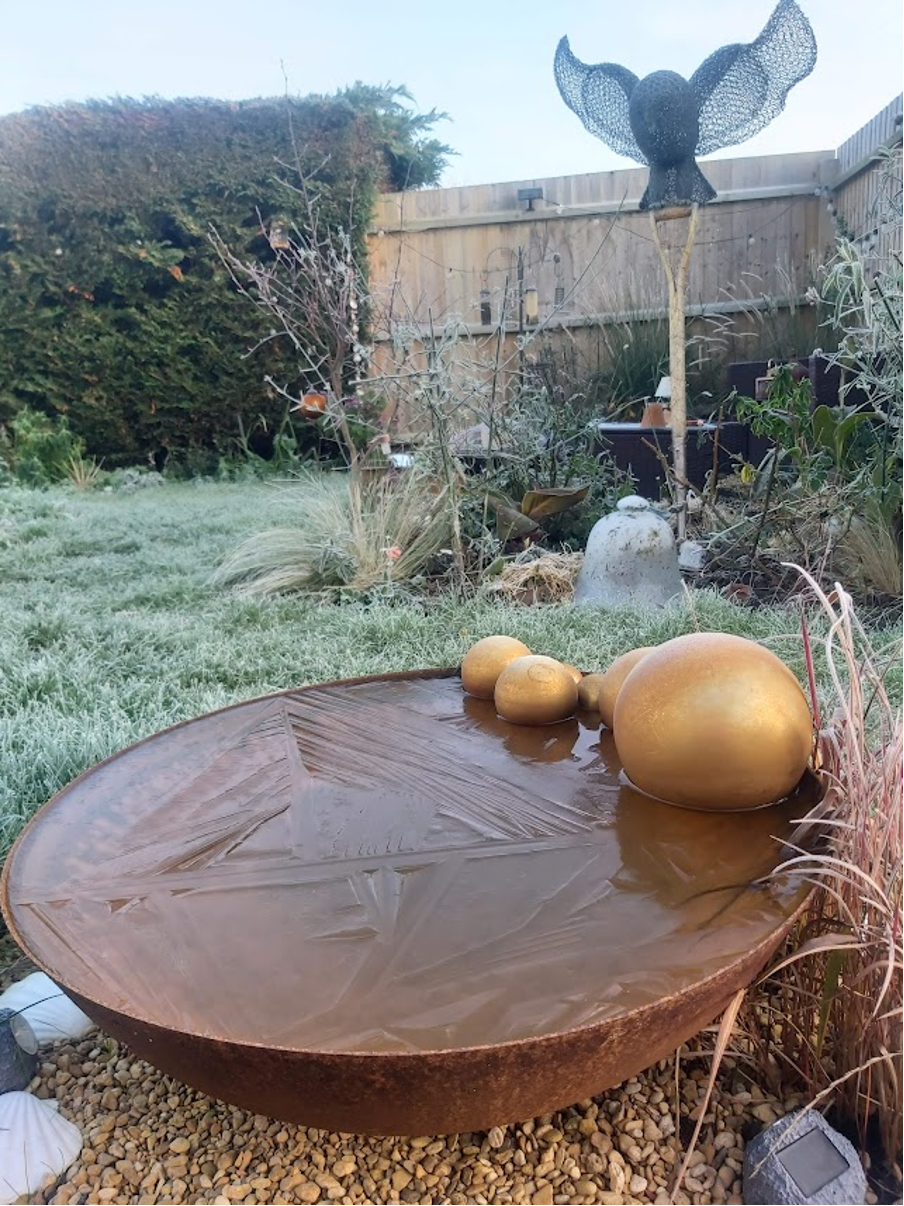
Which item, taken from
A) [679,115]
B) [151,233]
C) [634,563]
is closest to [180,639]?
[634,563]

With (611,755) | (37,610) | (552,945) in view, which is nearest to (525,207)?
(37,610)

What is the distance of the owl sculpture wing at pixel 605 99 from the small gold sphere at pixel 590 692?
188 cm

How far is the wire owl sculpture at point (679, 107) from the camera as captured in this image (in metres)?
2.30

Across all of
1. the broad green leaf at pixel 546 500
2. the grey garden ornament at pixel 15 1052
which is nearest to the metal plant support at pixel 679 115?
the broad green leaf at pixel 546 500

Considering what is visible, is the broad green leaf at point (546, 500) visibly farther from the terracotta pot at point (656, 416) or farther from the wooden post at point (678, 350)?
the terracotta pot at point (656, 416)

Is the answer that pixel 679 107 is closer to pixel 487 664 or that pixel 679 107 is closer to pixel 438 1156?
pixel 487 664

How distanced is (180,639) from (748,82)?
7.24 feet

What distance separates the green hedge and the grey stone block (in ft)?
18.7

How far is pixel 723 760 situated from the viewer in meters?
0.77

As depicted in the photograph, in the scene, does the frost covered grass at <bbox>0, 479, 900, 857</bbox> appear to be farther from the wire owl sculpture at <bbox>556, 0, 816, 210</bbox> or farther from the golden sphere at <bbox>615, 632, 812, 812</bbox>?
the wire owl sculpture at <bbox>556, 0, 816, 210</bbox>

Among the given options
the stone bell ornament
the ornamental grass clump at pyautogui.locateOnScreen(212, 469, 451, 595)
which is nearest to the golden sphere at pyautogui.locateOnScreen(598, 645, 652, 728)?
the stone bell ornament

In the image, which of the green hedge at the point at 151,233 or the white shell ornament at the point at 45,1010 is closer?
the white shell ornament at the point at 45,1010

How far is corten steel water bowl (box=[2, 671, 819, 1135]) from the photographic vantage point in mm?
558

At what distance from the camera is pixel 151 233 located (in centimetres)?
582
